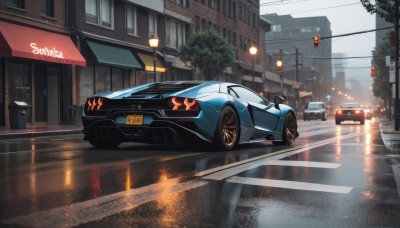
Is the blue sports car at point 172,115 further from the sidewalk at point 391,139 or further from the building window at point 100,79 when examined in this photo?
the building window at point 100,79

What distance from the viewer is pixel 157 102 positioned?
8508 mm

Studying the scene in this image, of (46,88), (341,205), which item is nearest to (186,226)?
(341,205)

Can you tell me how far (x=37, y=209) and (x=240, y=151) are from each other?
5.48 metres

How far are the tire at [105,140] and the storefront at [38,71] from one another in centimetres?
1073

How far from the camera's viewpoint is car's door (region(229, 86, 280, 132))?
32.6ft

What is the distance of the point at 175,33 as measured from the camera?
35344 millimetres

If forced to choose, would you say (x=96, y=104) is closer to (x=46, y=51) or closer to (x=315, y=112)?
(x=46, y=51)

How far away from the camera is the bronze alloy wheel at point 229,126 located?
Answer: 359 inches

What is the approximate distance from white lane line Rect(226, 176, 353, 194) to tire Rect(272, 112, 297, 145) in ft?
17.2

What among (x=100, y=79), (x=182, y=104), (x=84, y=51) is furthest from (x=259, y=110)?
(x=100, y=79)

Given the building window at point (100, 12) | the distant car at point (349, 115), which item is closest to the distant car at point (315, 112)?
the distant car at point (349, 115)

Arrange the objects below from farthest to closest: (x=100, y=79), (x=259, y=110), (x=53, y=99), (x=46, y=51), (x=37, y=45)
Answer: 1. (x=100, y=79)
2. (x=53, y=99)
3. (x=46, y=51)
4. (x=37, y=45)
5. (x=259, y=110)

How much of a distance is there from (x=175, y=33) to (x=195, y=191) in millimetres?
31004

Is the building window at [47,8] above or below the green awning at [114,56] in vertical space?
above
